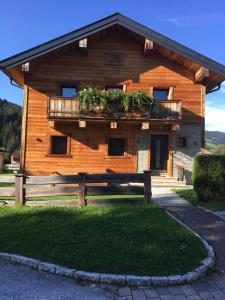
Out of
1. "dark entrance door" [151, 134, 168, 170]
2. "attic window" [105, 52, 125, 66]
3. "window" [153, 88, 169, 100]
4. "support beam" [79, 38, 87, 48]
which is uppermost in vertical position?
"support beam" [79, 38, 87, 48]

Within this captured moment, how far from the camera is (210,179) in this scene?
41.5ft

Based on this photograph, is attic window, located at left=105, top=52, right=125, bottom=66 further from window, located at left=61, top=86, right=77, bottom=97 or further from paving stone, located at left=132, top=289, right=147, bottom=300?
paving stone, located at left=132, top=289, right=147, bottom=300

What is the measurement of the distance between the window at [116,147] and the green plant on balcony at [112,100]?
A: 81.6 inches

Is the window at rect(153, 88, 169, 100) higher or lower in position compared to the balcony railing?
higher

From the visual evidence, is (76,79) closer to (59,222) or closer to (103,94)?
(103,94)

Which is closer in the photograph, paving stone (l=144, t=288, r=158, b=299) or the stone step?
paving stone (l=144, t=288, r=158, b=299)

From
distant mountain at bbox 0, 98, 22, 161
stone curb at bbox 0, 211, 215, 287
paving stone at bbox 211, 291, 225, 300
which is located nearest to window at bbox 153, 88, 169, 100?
stone curb at bbox 0, 211, 215, 287

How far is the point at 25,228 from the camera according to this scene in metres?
7.50

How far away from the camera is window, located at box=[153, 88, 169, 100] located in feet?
68.9

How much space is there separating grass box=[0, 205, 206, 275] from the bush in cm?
397

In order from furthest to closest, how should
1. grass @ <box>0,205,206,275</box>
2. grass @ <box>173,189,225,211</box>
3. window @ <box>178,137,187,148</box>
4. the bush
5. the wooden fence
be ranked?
window @ <box>178,137,187,148</box>, the bush, grass @ <box>173,189,225,211</box>, the wooden fence, grass @ <box>0,205,206,275</box>

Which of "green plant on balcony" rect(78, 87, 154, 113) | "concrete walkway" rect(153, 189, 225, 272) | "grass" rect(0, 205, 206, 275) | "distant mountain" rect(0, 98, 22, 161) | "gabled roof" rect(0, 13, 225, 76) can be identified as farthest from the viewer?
"distant mountain" rect(0, 98, 22, 161)

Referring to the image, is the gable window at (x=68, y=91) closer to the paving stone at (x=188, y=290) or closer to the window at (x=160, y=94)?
the window at (x=160, y=94)

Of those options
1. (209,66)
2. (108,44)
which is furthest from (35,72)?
(209,66)
